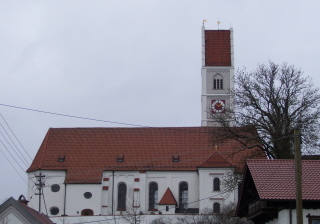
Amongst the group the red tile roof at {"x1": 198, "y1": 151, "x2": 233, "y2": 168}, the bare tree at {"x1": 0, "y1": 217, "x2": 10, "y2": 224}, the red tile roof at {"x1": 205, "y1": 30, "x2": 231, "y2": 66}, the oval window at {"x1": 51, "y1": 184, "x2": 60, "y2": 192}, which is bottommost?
the bare tree at {"x1": 0, "y1": 217, "x2": 10, "y2": 224}

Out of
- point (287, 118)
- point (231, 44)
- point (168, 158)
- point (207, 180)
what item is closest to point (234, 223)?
point (287, 118)

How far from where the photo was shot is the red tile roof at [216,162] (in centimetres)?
7600

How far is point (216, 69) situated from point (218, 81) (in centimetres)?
187

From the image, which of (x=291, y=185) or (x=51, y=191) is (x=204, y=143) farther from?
(x=291, y=185)

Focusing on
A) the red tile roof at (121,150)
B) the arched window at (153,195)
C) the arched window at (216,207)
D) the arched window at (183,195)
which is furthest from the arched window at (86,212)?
the arched window at (216,207)

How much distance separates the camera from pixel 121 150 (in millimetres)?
80875

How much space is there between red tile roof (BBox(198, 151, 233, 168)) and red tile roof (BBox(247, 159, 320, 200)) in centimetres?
4339

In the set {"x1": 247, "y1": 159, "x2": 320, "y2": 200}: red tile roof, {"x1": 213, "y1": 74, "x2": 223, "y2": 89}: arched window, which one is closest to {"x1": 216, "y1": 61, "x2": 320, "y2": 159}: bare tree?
{"x1": 247, "y1": 159, "x2": 320, "y2": 200}: red tile roof

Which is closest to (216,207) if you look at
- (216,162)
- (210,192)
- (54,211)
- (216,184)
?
(210,192)

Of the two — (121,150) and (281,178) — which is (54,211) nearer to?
(121,150)

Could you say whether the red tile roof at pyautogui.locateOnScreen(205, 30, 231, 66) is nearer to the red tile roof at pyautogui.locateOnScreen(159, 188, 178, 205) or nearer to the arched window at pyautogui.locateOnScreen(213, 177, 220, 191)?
the arched window at pyautogui.locateOnScreen(213, 177, 220, 191)

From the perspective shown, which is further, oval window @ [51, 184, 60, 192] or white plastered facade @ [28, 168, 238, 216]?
oval window @ [51, 184, 60, 192]

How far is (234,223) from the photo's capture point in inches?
2253

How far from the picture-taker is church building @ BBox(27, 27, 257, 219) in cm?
7538
